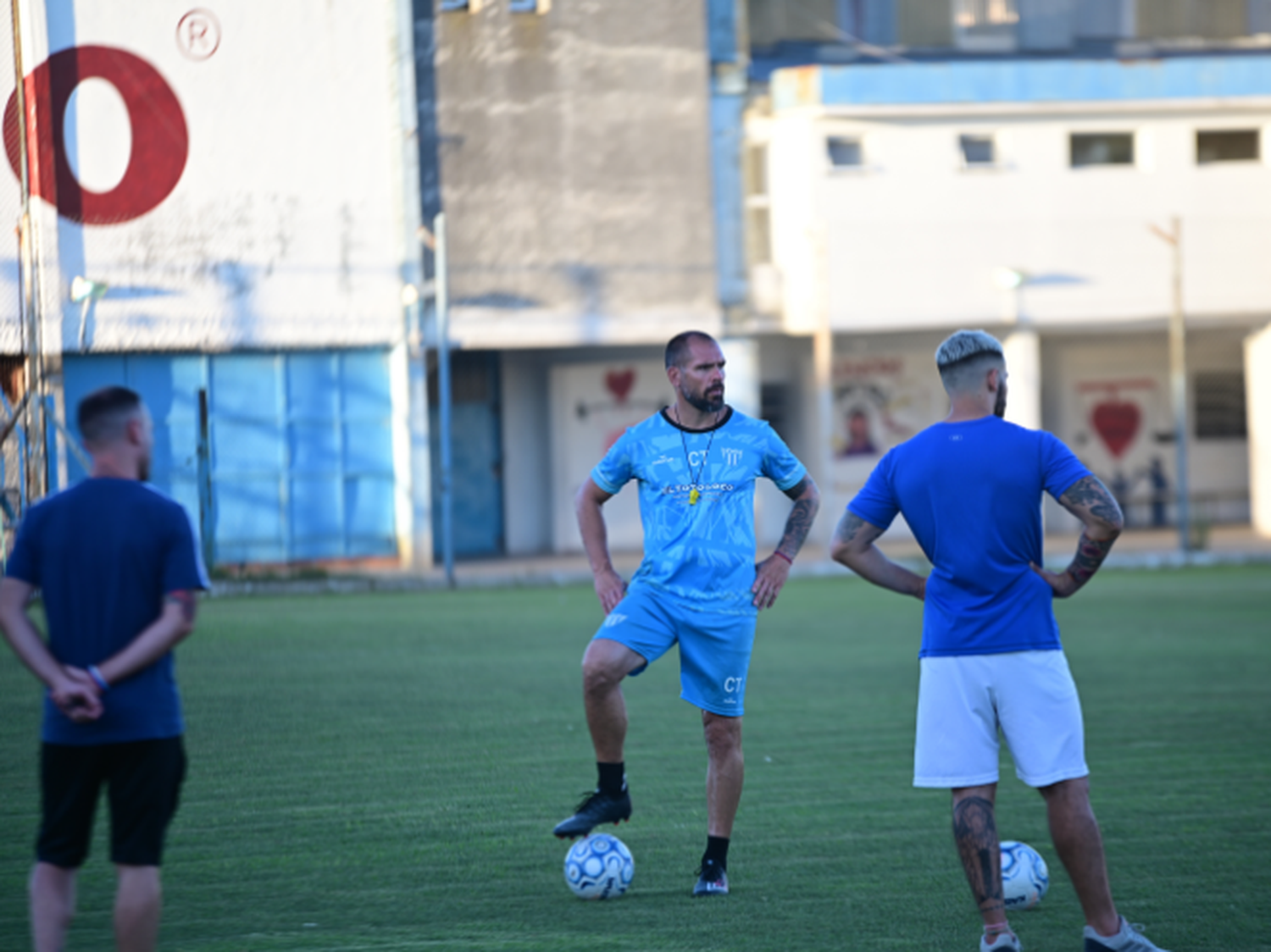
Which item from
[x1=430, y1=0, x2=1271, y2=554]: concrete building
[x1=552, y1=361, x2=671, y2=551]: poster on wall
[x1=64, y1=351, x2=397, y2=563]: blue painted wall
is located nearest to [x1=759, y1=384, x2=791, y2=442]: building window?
[x1=430, y1=0, x2=1271, y2=554]: concrete building

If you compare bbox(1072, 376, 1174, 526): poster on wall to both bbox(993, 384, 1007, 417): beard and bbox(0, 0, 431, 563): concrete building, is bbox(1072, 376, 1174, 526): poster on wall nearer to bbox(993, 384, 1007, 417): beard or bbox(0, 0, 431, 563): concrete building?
bbox(0, 0, 431, 563): concrete building

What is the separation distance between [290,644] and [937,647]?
11.5 metres

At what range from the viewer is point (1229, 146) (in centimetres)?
3023

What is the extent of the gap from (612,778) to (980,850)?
182 cm

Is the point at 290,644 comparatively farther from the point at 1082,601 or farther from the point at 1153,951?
the point at 1153,951

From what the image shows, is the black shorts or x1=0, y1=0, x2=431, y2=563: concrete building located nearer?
the black shorts

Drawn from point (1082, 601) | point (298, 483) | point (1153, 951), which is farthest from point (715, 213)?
point (1153, 951)

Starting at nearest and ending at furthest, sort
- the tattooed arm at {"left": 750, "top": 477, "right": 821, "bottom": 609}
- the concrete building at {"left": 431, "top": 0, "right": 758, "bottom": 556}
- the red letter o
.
A: 1. the tattooed arm at {"left": 750, "top": 477, "right": 821, "bottom": 609}
2. the red letter o
3. the concrete building at {"left": 431, "top": 0, "right": 758, "bottom": 556}

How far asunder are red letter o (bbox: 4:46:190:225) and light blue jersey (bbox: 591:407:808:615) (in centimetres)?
1935

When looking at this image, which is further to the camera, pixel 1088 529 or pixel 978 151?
pixel 978 151

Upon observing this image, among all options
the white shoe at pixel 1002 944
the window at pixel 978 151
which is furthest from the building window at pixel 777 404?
the white shoe at pixel 1002 944

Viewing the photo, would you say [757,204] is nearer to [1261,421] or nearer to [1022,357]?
[1022,357]

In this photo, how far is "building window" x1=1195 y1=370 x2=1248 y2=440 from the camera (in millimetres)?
33562

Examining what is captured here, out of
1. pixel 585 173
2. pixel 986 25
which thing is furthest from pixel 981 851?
pixel 986 25
